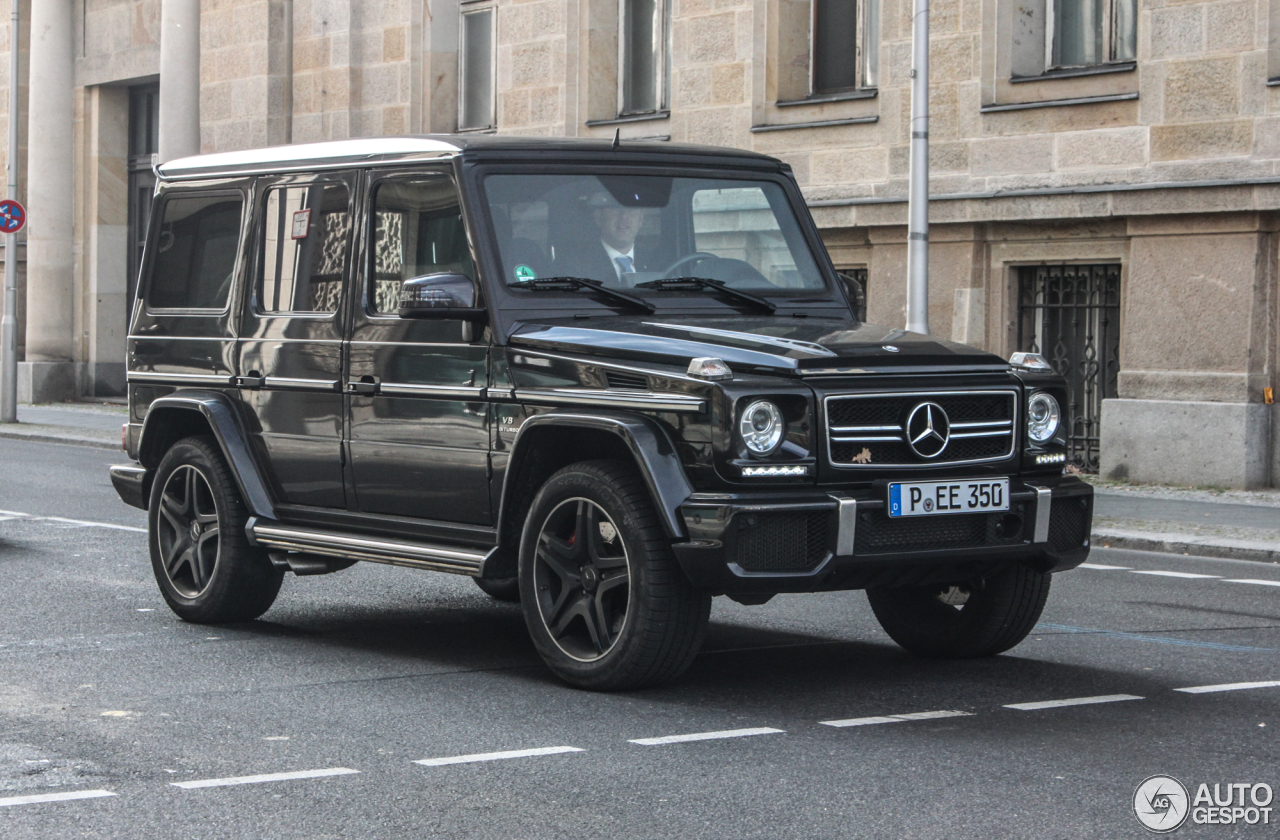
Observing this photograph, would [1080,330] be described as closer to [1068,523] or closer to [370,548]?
[1068,523]

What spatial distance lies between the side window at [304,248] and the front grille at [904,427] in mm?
2613

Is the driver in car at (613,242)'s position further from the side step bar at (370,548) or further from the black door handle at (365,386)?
the side step bar at (370,548)

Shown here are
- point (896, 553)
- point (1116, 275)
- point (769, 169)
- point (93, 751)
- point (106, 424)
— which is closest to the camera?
point (93, 751)

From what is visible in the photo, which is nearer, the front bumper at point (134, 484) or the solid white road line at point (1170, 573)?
the front bumper at point (134, 484)

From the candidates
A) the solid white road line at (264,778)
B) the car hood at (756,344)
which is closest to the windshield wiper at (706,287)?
the car hood at (756,344)

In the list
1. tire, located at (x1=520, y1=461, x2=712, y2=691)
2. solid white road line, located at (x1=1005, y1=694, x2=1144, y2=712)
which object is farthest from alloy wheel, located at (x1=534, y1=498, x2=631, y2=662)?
solid white road line, located at (x1=1005, y1=694, x2=1144, y2=712)

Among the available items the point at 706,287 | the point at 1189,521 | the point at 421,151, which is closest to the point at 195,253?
the point at 421,151

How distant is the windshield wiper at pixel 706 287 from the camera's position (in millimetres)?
7891

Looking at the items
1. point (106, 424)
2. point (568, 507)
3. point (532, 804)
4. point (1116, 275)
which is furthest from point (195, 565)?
point (106, 424)

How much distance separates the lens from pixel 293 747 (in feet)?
20.5

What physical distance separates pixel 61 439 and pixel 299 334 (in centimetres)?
1727

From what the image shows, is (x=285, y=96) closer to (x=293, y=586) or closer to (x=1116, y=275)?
(x=1116, y=275)

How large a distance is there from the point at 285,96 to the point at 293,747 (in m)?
24.1

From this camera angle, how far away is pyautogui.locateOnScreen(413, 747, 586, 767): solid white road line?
599cm
